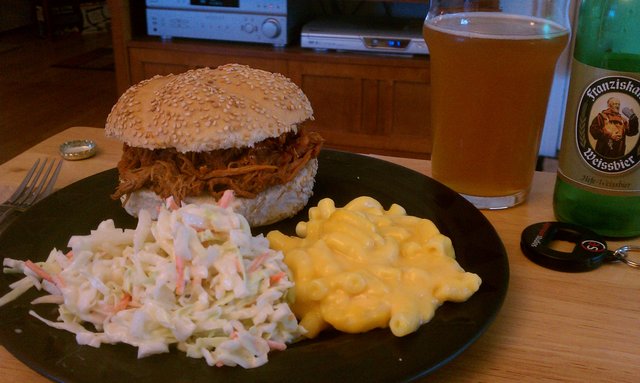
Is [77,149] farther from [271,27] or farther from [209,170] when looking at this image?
[271,27]

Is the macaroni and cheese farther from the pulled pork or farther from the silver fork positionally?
the silver fork

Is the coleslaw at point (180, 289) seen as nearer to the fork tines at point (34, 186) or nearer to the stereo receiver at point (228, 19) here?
the fork tines at point (34, 186)

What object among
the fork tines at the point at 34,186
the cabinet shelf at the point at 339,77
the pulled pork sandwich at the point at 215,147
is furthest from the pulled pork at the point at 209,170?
the cabinet shelf at the point at 339,77

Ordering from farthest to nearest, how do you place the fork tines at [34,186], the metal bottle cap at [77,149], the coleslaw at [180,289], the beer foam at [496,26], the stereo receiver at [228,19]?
the stereo receiver at [228,19] < the metal bottle cap at [77,149] < the fork tines at [34,186] < the beer foam at [496,26] < the coleslaw at [180,289]

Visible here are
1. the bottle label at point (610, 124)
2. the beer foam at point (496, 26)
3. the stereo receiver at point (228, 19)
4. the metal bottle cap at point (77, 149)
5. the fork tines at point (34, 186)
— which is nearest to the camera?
the bottle label at point (610, 124)

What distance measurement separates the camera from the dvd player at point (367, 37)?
271cm

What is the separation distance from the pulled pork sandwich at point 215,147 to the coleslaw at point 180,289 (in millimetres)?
252

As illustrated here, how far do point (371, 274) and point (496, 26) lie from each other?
0.55 meters

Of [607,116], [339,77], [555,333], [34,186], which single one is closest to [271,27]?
[339,77]

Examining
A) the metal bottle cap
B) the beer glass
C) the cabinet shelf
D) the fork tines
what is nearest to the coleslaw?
the fork tines

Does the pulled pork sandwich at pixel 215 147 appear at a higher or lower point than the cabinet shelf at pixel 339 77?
higher

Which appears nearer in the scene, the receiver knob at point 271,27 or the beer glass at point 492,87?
the beer glass at point 492,87

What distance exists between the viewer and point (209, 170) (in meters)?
1.13

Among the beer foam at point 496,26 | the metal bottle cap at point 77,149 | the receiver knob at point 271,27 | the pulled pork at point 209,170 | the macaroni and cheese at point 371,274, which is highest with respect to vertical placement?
the beer foam at point 496,26
